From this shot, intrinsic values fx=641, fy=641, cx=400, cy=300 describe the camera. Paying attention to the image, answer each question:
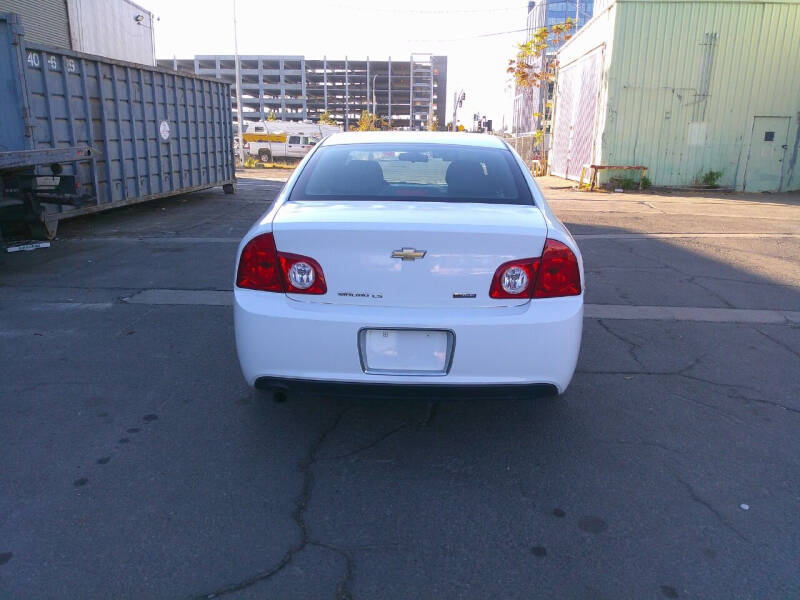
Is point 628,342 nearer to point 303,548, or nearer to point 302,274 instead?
point 302,274

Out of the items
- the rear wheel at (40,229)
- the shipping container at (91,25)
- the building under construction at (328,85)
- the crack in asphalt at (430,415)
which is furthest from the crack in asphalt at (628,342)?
the building under construction at (328,85)

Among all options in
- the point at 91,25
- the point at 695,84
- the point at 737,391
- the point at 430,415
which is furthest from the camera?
the point at 91,25

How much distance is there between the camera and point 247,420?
12.3ft

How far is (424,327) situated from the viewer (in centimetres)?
301

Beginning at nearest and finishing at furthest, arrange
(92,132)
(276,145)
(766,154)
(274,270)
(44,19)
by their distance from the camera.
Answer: (274,270) < (92,132) < (44,19) < (766,154) < (276,145)

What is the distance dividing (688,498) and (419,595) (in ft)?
4.72

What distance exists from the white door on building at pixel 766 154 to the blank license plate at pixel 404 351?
64.4 ft

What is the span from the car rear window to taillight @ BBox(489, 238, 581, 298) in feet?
2.13

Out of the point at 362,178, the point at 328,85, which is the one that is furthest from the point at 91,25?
the point at 328,85

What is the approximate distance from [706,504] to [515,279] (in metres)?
1.35

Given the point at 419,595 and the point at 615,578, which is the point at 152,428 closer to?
the point at 419,595

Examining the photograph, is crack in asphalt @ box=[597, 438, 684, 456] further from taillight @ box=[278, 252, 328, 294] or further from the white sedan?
taillight @ box=[278, 252, 328, 294]

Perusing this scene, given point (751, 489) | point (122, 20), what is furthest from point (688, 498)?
point (122, 20)

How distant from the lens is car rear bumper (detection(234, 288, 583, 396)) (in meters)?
3.03
